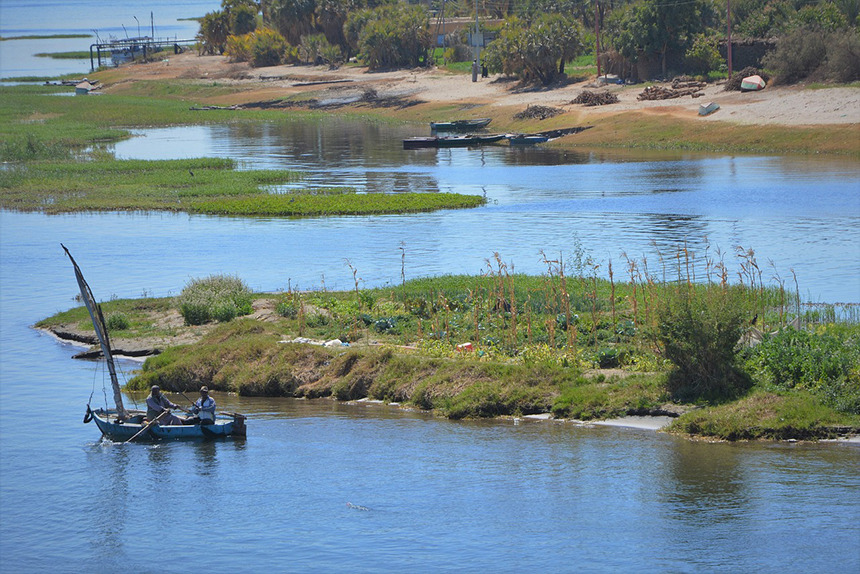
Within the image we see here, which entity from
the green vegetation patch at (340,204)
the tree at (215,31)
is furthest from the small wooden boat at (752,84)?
the tree at (215,31)

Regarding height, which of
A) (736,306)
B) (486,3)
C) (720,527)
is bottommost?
(720,527)

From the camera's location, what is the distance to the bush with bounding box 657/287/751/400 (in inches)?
953

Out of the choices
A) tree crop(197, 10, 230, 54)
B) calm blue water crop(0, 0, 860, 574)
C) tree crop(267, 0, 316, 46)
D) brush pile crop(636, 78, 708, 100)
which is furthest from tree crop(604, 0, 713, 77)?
tree crop(197, 10, 230, 54)

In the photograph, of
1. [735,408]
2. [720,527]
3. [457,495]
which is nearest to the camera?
[720,527]

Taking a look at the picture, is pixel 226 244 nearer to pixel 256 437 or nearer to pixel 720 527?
pixel 256 437

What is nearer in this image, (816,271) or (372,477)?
(372,477)

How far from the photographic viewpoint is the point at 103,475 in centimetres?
2434

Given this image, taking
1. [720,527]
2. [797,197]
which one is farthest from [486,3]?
[720,527]

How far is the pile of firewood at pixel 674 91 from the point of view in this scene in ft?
305

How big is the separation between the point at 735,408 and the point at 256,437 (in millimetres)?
11228

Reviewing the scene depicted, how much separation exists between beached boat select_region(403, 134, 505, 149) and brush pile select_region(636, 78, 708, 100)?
13283 mm

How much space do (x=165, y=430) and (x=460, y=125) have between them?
253 feet

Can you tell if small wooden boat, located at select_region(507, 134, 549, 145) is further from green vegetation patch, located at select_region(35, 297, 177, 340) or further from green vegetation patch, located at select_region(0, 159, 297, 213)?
green vegetation patch, located at select_region(35, 297, 177, 340)

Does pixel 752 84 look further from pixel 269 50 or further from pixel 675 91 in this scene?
pixel 269 50
